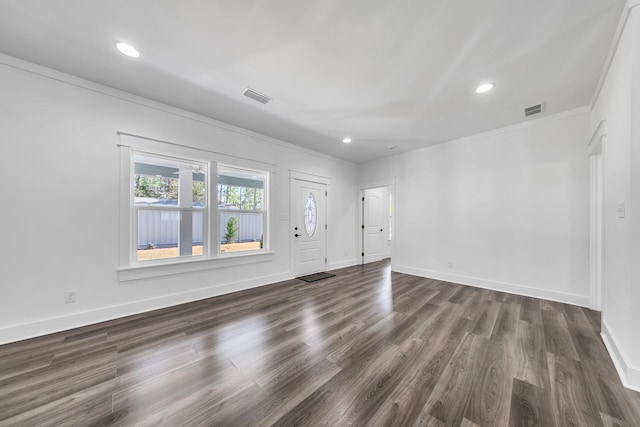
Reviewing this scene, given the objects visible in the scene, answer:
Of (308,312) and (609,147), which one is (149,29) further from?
(609,147)

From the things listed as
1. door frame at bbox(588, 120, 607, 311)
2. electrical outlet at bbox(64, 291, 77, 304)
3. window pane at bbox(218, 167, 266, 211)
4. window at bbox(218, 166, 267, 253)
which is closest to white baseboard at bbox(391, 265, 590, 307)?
door frame at bbox(588, 120, 607, 311)

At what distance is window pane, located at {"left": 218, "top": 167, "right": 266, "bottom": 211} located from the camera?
3.85 m

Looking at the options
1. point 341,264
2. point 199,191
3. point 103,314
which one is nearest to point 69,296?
point 103,314

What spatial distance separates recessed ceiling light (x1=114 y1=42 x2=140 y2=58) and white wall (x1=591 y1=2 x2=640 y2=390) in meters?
4.00

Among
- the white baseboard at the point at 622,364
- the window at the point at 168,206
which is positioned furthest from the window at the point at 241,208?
the white baseboard at the point at 622,364

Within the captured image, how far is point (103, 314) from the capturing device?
270cm

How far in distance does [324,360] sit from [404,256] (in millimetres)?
3740

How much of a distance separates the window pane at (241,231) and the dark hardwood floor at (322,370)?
1174 millimetres

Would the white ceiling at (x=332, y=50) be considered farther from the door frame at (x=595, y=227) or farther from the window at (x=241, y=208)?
the window at (x=241, y=208)

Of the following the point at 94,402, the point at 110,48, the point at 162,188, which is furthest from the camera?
the point at 162,188

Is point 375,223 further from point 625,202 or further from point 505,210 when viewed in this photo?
point 625,202

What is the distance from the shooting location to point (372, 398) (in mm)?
1565

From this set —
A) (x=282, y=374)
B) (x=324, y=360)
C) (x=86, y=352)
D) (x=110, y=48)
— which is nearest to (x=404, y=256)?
(x=324, y=360)

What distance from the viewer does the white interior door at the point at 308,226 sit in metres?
4.78
